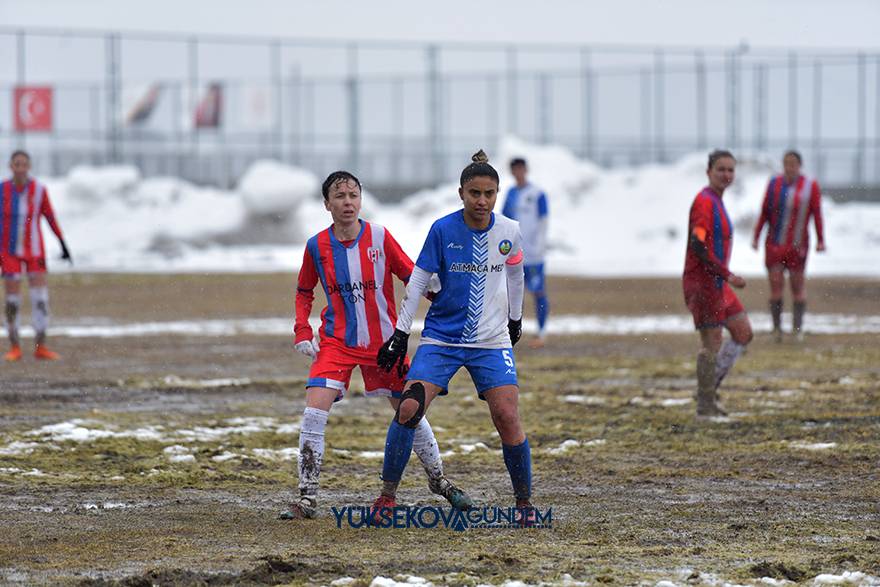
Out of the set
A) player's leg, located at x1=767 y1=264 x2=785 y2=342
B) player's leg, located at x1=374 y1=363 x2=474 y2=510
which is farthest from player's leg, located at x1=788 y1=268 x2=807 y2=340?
player's leg, located at x1=374 y1=363 x2=474 y2=510

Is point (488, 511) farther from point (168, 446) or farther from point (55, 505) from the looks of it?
point (168, 446)

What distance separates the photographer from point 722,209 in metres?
10.8

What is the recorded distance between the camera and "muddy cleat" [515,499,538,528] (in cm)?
718

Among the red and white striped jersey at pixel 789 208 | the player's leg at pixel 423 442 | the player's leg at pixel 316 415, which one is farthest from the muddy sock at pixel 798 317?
the player's leg at pixel 316 415

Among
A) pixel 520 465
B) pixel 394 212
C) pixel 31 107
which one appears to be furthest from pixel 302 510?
pixel 31 107

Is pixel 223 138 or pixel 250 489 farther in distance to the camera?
pixel 223 138

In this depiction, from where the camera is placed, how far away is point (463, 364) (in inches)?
286

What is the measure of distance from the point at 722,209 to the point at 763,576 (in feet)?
16.9

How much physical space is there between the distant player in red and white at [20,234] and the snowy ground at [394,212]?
2316cm

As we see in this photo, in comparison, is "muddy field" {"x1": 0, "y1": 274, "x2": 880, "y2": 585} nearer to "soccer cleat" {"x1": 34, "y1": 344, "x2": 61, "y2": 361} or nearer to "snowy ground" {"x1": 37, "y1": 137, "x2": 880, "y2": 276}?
"soccer cleat" {"x1": 34, "y1": 344, "x2": 61, "y2": 361}

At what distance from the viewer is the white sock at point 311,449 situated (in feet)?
24.3

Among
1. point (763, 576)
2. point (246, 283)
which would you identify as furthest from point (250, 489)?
point (246, 283)

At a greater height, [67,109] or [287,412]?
[67,109]

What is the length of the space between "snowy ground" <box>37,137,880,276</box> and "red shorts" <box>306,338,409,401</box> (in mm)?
30914
